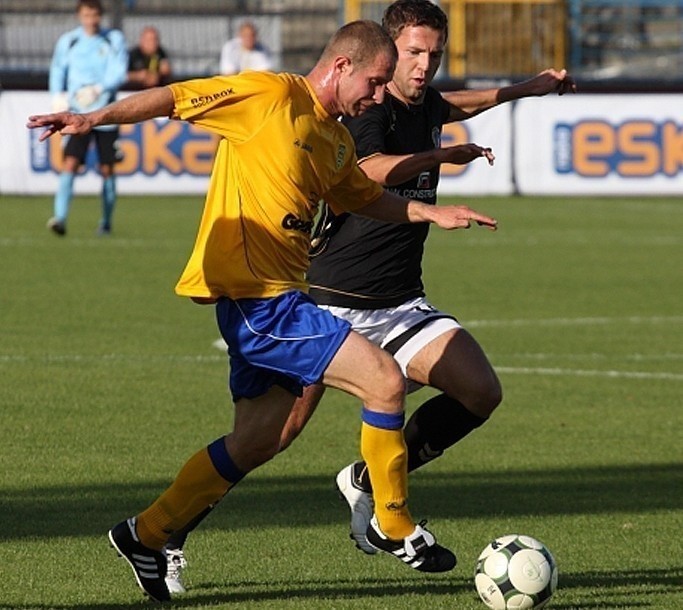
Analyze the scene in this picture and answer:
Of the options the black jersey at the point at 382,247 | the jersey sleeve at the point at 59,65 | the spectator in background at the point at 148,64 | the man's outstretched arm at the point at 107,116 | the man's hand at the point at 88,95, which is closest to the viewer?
the man's outstretched arm at the point at 107,116

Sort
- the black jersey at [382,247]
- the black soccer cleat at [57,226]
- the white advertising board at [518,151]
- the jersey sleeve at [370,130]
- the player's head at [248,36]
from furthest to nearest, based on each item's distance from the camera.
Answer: the player's head at [248,36] → the white advertising board at [518,151] → the black soccer cleat at [57,226] → the black jersey at [382,247] → the jersey sleeve at [370,130]

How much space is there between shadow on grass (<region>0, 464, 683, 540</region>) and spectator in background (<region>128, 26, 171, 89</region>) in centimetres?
1676

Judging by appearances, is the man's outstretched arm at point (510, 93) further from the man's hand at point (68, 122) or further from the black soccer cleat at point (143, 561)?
the black soccer cleat at point (143, 561)

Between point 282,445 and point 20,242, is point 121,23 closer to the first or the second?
point 20,242

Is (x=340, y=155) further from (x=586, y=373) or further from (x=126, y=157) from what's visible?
(x=126, y=157)

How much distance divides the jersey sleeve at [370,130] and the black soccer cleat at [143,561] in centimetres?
168

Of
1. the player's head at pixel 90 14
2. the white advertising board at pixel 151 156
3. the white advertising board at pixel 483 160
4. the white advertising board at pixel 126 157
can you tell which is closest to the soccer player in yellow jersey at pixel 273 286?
the player's head at pixel 90 14

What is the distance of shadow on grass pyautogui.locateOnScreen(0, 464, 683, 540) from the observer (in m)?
6.95

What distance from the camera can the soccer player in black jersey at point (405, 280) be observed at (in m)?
6.57

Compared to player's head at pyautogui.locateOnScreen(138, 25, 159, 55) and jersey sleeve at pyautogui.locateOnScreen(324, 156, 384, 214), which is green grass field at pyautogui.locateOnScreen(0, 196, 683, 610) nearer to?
jersey sleeve at pyautogui.locateOnScreen(324, 156, 384, 214)

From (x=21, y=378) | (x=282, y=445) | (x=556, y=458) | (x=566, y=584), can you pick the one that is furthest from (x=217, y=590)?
(x=21, y=378)

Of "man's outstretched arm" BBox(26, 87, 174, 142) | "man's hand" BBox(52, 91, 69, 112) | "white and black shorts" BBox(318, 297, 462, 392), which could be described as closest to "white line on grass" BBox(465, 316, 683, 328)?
"white and black shorts" BBox(318, 297, 462, 392)

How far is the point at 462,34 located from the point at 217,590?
26127 mm

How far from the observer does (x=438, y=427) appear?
22.1ft
